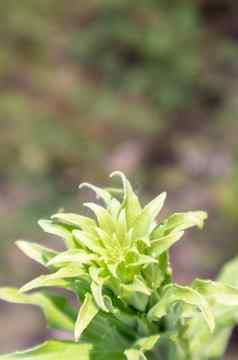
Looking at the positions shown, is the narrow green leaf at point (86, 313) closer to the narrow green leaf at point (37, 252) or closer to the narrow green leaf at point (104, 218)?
the narrow green leaf at point (104, 218)

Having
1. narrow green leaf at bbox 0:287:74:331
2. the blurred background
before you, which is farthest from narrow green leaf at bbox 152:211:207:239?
the blurred background

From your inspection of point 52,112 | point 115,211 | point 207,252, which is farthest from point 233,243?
point 115,211

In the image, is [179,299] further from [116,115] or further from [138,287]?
[116,115]

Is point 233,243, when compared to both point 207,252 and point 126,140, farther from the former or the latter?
point 126,140

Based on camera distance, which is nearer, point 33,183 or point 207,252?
point 207,252

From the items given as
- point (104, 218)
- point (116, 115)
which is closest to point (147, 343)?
point (104, 218)

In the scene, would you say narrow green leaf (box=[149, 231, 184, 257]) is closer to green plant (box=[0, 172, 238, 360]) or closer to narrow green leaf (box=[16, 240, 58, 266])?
green plant (box=[0, 172, 238, 360])

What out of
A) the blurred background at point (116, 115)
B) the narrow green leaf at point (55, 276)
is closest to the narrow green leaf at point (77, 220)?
the narrow green leaf at point (55, 276)
